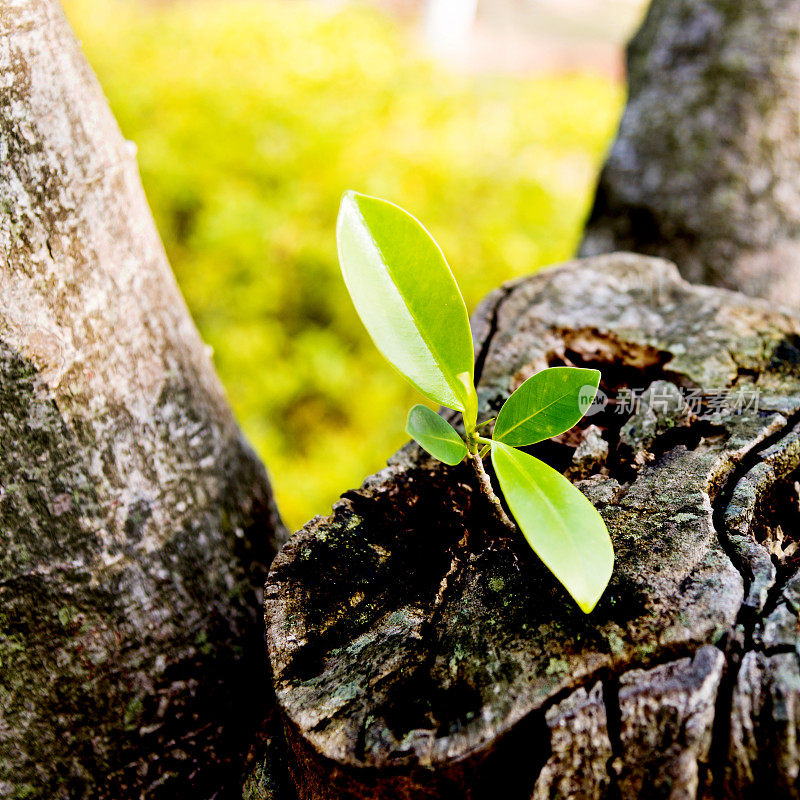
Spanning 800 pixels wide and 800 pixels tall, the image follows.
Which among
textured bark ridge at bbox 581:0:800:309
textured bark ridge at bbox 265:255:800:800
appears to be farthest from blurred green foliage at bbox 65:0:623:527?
textured bark ridge at bbox 265:255:800:800

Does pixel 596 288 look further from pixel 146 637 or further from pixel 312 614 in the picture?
pixel 146 637

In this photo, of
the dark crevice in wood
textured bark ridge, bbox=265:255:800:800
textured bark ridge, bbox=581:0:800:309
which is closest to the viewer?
textured bark ridge, bbox=265:255:800:800

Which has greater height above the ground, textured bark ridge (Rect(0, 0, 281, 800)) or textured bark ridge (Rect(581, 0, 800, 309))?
textured bark ridge (Rect(581, 0, 800, 309))

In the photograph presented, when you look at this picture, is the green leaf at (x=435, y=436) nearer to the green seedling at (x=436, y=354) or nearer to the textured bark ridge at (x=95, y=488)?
the green seedling at (x=436, y=354)

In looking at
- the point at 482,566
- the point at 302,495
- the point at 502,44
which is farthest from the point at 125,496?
the point at 502,44

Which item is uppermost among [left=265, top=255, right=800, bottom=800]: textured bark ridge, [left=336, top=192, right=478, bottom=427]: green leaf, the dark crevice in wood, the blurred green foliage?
the blurred green foliage

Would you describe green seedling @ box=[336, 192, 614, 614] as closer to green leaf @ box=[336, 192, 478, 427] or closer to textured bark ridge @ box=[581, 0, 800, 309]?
green leaf @ box=[336, 192, 478, 427]
